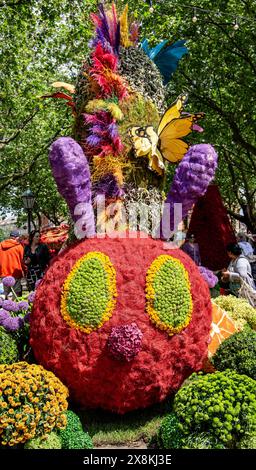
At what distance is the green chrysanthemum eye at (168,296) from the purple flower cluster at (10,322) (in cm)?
142

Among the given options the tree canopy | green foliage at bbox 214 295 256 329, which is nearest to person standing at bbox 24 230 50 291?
the tree canopy

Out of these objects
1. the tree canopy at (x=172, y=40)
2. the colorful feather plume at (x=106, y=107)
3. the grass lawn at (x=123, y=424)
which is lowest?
the grass lawn at (x=123, y=424)

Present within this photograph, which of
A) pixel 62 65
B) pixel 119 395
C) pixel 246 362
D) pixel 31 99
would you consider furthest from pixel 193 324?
pixel 62 65

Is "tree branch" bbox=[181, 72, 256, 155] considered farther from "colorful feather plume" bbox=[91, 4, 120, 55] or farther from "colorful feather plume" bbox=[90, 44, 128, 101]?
"colorful feather plume" bbox=[90, 44, 128, 101]

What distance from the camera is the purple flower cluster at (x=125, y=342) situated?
4.01 meters

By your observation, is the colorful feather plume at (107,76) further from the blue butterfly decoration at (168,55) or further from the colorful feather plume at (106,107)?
the blue butterfly decoration at (168,55)

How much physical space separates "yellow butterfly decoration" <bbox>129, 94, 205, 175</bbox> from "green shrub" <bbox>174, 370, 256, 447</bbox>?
2.02 metres

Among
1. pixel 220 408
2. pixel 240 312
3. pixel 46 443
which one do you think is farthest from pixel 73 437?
pixel 240 312

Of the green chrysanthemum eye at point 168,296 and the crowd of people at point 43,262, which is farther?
the crowd of people at point 43,262

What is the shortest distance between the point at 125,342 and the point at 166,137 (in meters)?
1.91

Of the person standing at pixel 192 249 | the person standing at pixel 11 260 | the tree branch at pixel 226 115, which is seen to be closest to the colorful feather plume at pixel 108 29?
the person standing at pixel 11 260

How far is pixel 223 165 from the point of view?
19.7 metres

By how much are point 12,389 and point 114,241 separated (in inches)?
60.6

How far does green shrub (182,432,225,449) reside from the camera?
11.0ft
